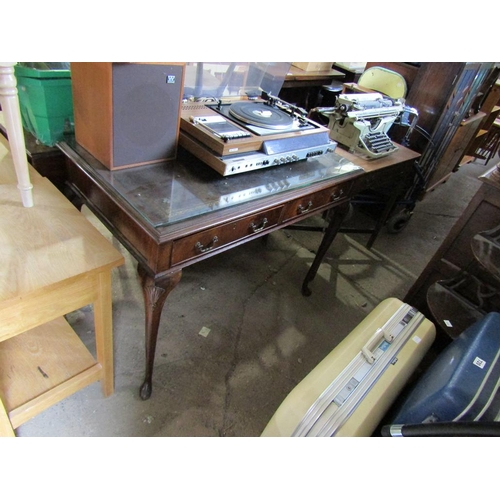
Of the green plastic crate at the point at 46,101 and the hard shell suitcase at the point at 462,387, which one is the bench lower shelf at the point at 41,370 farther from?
the hard shell suitcase at the point at 462,387

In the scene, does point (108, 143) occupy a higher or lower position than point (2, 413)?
higher

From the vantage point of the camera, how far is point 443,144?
260 cm

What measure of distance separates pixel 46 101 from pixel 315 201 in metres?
0.94

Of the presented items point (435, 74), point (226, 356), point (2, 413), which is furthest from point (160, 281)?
point (435, 74)

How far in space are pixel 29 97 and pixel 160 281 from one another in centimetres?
72

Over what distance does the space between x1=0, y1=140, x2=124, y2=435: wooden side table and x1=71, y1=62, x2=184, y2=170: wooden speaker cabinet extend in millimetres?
216

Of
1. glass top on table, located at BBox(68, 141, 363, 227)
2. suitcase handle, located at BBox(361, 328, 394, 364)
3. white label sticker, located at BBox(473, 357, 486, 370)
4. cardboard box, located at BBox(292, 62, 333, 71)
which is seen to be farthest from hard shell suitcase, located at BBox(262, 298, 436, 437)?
cardboard box, located at BBox(292, 62, 333, 71)

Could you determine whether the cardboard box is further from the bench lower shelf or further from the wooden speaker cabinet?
the bench lower shelf

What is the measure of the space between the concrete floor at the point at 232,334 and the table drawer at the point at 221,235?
65cm

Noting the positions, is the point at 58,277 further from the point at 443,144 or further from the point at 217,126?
the point at 443,144

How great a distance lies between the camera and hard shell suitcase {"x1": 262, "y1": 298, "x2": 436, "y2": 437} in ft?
2.89

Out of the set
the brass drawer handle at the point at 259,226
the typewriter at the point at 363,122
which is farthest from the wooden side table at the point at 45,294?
the typewriter at the point at 363,122

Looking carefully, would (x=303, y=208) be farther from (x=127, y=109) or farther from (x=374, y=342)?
(x=127, y=109)

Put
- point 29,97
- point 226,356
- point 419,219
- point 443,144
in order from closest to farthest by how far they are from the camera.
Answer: point 29,97 < point 226,356 < point 443,144 < point 419,219
